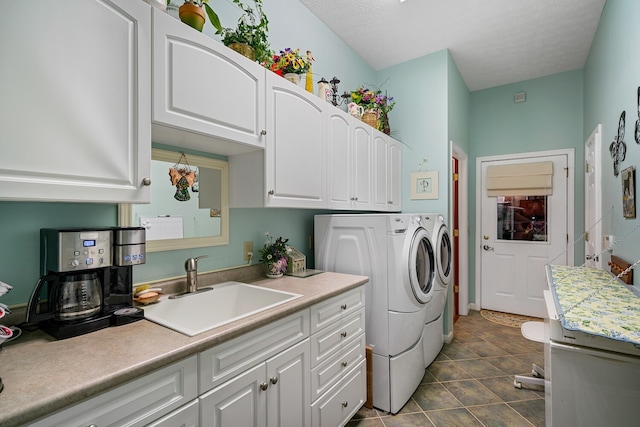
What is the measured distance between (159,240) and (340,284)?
101 centimetres

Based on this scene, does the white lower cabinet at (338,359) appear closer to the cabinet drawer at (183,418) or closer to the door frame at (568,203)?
the cabinet drawer at (183,418)

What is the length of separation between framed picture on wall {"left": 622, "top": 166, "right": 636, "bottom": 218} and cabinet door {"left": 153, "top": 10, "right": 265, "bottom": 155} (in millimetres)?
2023

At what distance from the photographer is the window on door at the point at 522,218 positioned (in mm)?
3762

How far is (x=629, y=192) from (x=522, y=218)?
2.37m

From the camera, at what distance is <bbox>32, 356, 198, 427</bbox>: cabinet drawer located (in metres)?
0.75

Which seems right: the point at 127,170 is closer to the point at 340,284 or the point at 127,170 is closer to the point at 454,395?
the point at 340,284

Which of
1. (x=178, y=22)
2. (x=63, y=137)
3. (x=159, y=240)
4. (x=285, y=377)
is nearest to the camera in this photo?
(x=63, y=137)

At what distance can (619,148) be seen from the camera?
1.93 m

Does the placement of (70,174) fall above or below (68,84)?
below

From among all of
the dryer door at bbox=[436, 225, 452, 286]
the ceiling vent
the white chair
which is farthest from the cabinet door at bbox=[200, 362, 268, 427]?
the ceiling vent

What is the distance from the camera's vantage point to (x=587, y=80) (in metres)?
3.18

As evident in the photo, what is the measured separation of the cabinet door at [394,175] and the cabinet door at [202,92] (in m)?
1.68

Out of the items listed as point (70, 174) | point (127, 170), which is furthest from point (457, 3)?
point (70, 174)

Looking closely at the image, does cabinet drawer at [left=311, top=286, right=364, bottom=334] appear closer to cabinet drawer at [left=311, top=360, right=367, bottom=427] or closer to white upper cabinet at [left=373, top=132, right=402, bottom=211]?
cabinet drawer at [left=311, top=360, right=367, bottom=427]
